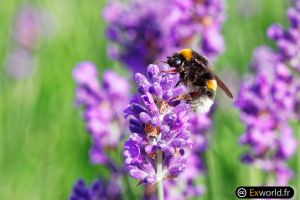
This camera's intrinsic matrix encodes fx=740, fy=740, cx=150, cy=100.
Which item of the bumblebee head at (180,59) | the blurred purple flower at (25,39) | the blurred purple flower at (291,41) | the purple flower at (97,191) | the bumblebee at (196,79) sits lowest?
the purple flower at (97,191)

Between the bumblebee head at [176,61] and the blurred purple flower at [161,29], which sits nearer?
the bumblebee head at [176,61]

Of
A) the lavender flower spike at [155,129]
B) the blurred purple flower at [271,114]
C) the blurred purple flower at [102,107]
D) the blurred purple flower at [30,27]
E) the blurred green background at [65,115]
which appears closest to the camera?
the lavender flower spike at [155,129]

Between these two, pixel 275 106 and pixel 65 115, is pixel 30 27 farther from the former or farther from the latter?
pixel 275 106

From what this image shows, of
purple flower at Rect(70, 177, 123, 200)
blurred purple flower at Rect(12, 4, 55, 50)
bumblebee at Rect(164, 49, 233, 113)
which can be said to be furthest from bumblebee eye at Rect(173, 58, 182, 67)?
blurred purple flower at Rect(12, 4, 55, 50)

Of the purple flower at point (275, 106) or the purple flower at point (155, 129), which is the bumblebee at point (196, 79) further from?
the purple flower at point (275, 106)

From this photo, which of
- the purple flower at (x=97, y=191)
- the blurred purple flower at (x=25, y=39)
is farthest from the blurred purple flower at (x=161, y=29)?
the blurred purple flower at (x=25, y=39)

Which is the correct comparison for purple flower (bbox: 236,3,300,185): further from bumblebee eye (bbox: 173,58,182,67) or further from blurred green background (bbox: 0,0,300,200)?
bumblebee eye (bbox: 173,58,182,67)
